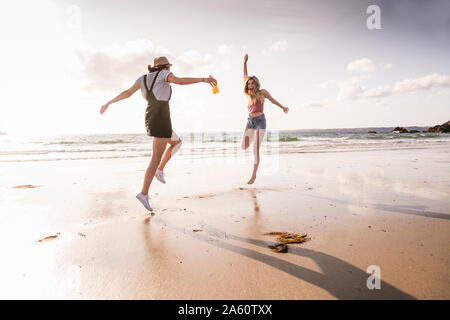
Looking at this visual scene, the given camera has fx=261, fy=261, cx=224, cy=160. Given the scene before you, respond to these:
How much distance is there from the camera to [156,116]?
345 centimetres

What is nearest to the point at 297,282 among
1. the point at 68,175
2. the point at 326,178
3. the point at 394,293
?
the point at 394,293

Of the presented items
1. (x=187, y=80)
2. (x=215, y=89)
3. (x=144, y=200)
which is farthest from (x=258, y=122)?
→ (x=144, y=200)

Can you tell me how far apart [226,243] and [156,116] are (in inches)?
75.4

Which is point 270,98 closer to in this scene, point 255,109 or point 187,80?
point 255,109

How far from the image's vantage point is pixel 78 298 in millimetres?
1659

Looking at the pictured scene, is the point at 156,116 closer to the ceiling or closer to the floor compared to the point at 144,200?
closer to the ceiling

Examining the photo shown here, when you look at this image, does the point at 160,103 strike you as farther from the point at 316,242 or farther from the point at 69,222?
the point at 316,242

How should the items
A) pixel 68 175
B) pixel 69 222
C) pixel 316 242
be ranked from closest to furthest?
1. pixel 316 242
2. pixel 69 222
3. pixel 68 175

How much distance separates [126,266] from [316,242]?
167 centimetres

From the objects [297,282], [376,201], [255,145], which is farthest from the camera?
[255,145]

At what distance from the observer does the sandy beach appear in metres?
1.73

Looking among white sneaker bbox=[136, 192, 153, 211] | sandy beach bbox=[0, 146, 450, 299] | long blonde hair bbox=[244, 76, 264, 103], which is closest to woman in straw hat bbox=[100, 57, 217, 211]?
white sneaker bbox=[136, 192, 153, 211]

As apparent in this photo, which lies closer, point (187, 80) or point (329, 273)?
point (329, 273)

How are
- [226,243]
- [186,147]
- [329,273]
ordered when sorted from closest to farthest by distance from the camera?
[329,273]
[226,243]
[186,147]
